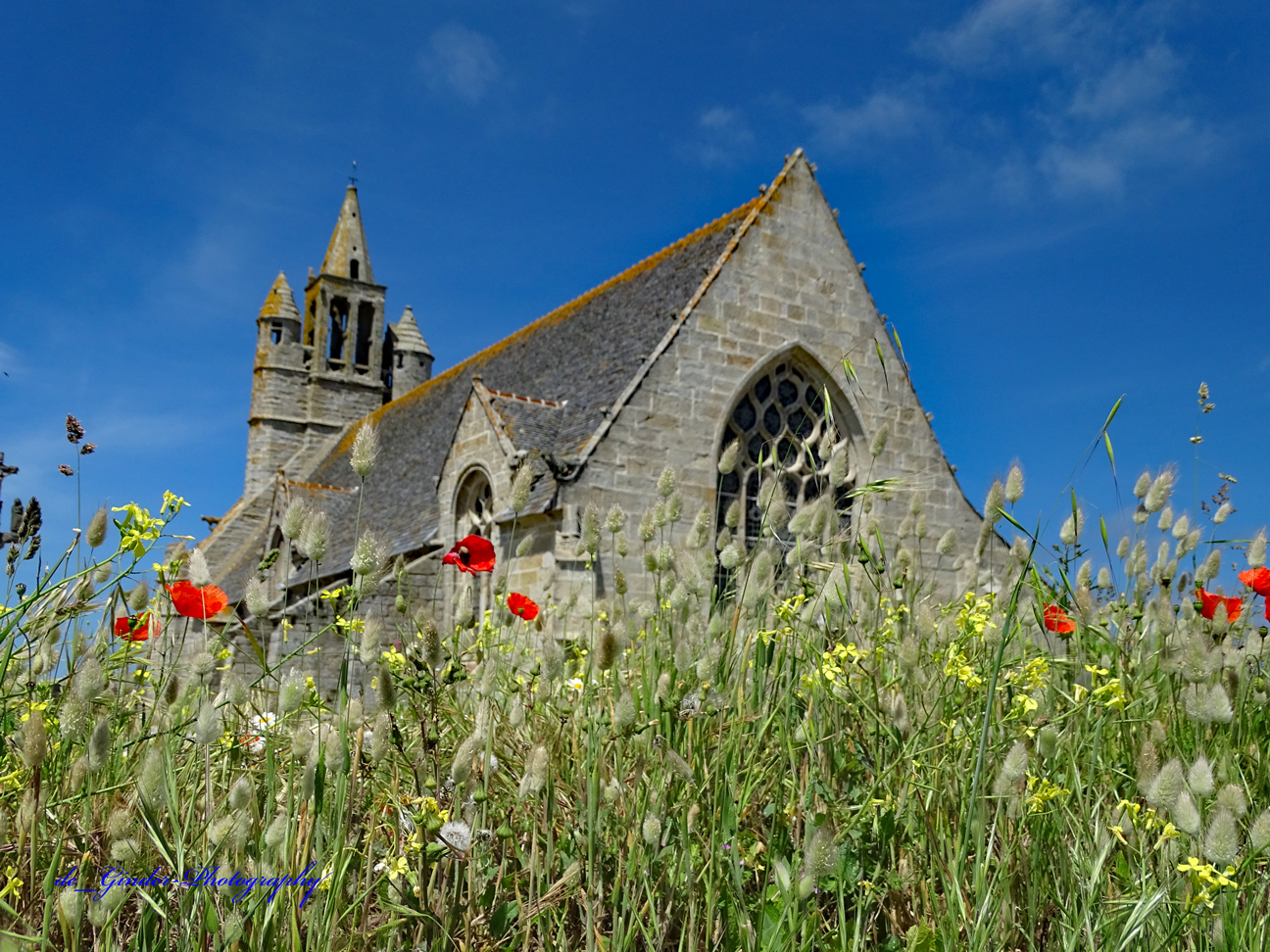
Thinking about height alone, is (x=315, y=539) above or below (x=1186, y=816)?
above

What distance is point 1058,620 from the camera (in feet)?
10.1

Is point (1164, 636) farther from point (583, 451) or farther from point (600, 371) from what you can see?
point (600, 371)

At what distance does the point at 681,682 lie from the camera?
2.88m

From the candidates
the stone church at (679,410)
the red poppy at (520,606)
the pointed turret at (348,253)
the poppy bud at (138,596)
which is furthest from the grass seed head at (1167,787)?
the pointed turret at (348,253)

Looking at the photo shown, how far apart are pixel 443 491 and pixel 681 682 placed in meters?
11.3

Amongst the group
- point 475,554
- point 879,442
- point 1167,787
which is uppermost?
point 879,442

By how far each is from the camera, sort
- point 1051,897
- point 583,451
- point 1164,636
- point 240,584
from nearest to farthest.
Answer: point 1051,897, point 1164,636, point 583,451, point 240,584

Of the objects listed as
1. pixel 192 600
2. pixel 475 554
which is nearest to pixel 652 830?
pixel 192 600

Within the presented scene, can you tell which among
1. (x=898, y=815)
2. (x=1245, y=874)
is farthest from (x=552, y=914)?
(x=1245, y=874)

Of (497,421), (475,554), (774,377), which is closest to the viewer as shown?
(475,554)

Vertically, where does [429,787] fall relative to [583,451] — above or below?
below

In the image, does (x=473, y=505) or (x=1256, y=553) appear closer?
(x=1256, y=553)

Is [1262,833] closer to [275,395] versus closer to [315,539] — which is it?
[315,539]

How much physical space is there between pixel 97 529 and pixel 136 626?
0.53m
